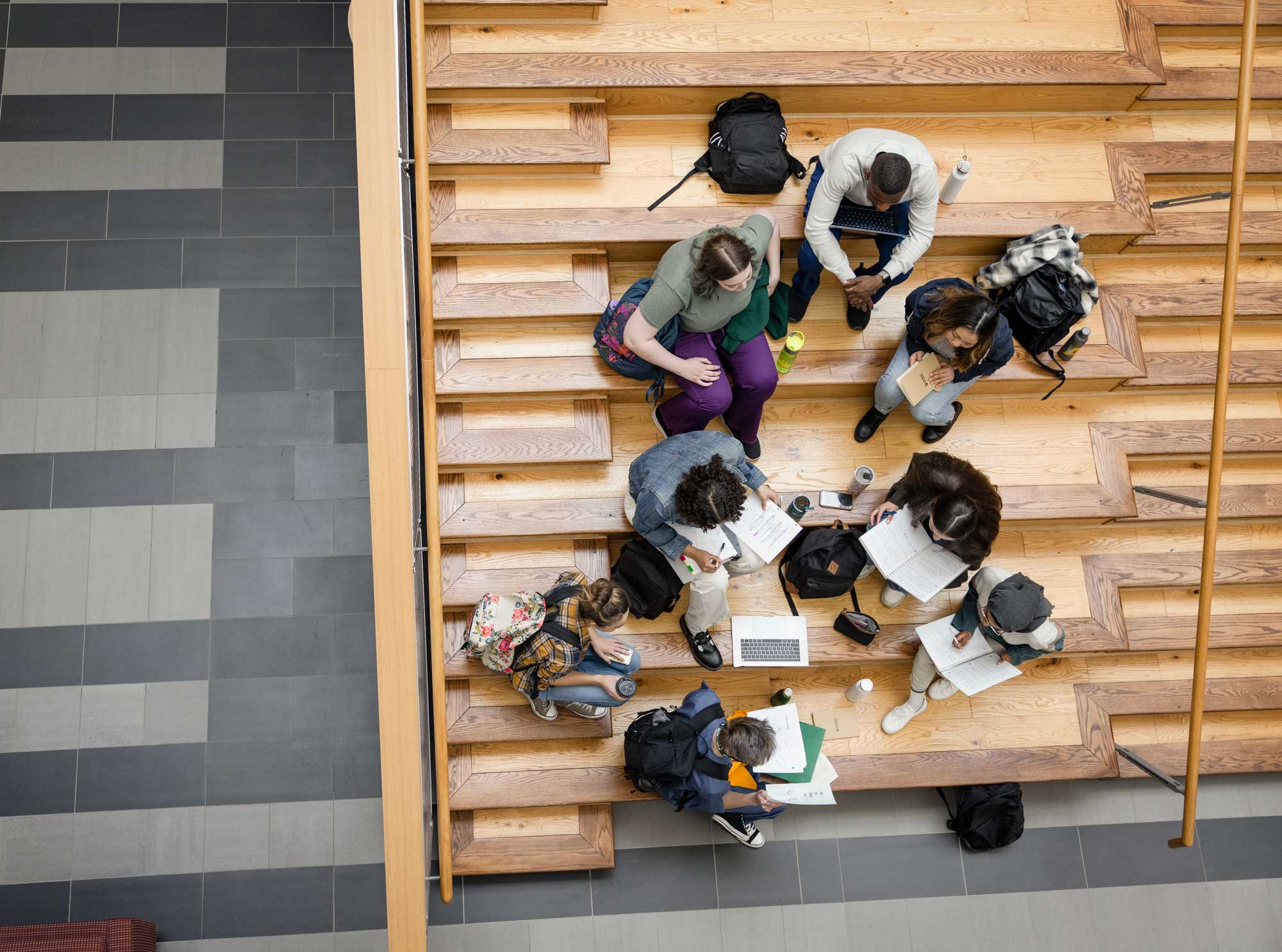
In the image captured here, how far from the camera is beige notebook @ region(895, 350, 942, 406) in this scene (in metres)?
3.93

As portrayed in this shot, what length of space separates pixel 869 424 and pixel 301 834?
3756mm

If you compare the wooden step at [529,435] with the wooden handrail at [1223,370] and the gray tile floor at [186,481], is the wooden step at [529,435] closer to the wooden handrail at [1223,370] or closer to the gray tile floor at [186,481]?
the gray tile floor at [186,481]

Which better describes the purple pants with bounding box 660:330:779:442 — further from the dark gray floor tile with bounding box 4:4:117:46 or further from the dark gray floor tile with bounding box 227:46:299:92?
the dark gray floor tile with bounding box 4:4:117:46

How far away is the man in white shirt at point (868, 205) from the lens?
3.70 metres

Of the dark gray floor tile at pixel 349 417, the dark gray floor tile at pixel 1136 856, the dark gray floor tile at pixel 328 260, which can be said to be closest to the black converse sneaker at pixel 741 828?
the dark gray floor tile at pixel 1136 856

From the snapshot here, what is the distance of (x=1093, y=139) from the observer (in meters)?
4.68

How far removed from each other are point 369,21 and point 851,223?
223cm

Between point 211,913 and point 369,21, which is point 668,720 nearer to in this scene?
point 211,913

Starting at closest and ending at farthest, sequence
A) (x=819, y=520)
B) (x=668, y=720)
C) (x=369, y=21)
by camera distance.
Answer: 1. (x=369, y=21)
2. (x=668, y=720)
3. (x=819, y=520)

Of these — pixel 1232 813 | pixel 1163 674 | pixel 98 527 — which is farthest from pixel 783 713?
pixel 98 527

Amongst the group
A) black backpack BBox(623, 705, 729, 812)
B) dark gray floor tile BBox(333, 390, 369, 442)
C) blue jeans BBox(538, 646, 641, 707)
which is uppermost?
dark gray floor tile BBox(333, 390, 369, 442)

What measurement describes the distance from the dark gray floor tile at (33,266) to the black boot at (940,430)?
4.79 meters

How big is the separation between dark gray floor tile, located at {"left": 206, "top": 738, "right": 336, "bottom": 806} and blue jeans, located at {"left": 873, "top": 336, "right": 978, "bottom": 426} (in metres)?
3.50

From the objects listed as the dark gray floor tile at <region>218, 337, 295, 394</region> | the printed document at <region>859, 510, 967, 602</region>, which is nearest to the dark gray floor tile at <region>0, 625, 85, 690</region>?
the dark gray floor tile at <region>218, 337, 295, 394</region>
